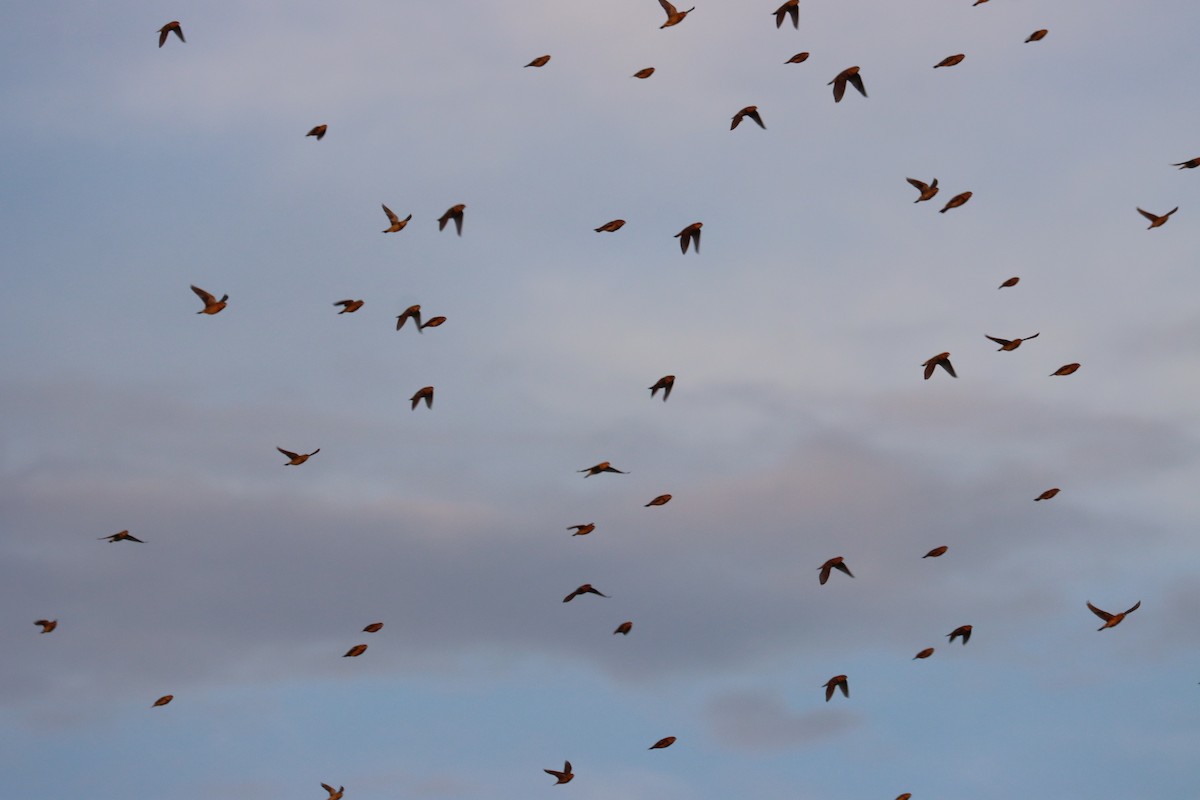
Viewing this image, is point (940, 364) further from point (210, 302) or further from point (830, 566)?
point (210, 302)

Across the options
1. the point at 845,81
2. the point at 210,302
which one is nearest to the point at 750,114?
the point at 845,81

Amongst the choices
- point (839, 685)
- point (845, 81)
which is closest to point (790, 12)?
point (845, 81)

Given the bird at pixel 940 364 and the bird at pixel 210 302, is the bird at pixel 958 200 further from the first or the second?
the bird at pixel 210 302

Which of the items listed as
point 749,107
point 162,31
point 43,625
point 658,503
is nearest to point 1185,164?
point 749,107

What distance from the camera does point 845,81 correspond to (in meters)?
Answer: 99.4

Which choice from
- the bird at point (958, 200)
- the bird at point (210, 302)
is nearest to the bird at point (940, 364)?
the bird at point (958, 200)

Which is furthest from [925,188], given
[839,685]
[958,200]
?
[839,685]

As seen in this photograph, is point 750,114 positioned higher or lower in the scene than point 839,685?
higher

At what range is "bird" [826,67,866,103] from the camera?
324 ft

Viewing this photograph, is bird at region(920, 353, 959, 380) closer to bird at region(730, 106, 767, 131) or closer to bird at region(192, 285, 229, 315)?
bird at region(730, 106, 767, 131)

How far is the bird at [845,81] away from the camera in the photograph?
9862 cm

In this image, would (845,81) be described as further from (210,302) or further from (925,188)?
(210,302)

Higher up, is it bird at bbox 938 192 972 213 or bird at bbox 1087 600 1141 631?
bird at bbox 938 192 972 213

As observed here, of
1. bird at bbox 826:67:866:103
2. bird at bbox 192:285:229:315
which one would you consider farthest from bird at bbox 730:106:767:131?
bird at bbox 192:285:229:315
